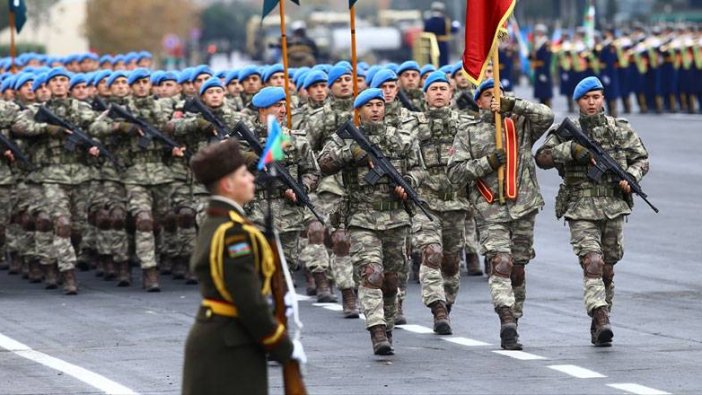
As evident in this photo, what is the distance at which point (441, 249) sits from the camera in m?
16.4

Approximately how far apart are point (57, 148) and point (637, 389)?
910cm

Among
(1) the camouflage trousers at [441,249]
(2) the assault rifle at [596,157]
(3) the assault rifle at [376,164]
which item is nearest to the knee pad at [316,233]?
(1) the camouflage trousers at [441,249]

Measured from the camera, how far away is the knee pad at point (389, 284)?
1512 centimetres

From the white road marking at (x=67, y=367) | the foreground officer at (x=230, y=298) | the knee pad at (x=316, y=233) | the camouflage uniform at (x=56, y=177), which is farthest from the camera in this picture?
the camouflage uniform at (x=56, y=177)

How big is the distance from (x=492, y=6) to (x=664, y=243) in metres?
7.72

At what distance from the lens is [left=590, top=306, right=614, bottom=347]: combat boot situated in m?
14.8

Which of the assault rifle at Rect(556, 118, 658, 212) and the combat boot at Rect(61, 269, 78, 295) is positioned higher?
the assault rifle at Rect(556, 118, 658, 212)

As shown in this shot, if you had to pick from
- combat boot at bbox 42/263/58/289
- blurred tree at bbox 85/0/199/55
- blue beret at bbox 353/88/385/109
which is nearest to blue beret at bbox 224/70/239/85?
combat boot at bbox 42/263/58/289

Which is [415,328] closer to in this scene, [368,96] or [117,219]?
[368,96]

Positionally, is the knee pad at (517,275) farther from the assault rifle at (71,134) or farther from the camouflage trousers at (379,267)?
the assault rifle at (71,134)

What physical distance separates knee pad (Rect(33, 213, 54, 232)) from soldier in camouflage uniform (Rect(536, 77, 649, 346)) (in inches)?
267

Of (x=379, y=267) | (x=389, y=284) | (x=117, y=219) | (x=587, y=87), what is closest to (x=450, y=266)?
(x=389, y=284)

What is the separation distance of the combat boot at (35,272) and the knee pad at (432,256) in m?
6.18

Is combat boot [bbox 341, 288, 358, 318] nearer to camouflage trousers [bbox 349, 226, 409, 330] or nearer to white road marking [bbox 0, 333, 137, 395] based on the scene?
camouflage trousers [bbox 349, 226, 409, 330]
